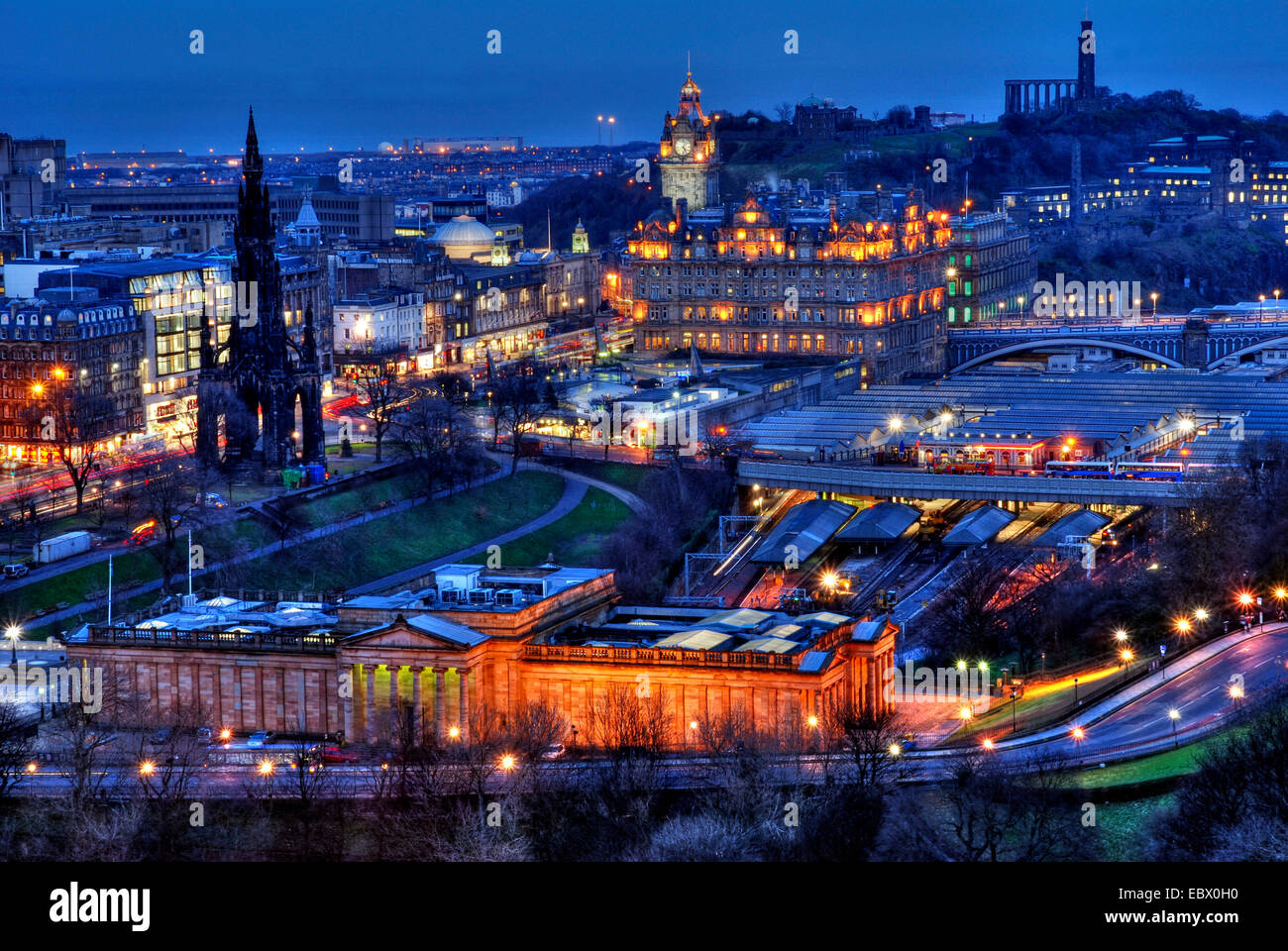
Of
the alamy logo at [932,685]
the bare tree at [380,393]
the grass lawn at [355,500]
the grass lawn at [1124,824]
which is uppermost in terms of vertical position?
the bare tree at [380,393]

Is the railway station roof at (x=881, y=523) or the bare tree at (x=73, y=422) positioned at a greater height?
the bare tree at (x=73, y=422)

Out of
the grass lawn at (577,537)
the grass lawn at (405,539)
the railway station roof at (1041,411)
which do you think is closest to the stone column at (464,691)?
the grass lawn at (405,539)

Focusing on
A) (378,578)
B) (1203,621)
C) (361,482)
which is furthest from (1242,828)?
(361,482)

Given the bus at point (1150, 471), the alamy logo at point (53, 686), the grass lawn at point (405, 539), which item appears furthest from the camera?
the bus at point (1150, 471)

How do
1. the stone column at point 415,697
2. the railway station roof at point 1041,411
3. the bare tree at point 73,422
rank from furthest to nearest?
the railway station roof at point 1041,411
the bare tree at point 73,422
the stone column at point 415,697

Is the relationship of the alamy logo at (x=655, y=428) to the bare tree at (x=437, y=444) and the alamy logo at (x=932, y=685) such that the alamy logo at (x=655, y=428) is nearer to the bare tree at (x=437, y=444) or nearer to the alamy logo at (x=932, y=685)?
the bare tree at (x=437, y=444)

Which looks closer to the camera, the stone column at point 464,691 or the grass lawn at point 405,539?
the stone column at point 464,691
